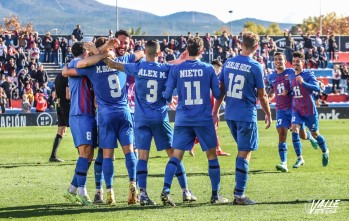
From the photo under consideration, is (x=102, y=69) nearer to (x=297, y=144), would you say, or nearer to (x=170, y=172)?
(x=170, y=172)

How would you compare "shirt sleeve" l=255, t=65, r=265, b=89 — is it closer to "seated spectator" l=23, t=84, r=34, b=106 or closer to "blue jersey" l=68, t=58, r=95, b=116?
"blue jersey" l=68, t=58, r=95, b=116

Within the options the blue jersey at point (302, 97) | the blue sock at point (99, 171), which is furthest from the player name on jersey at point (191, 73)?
the blue jersey at point (302, 97)

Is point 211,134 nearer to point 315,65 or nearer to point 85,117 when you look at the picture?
point 85,117

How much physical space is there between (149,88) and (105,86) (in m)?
0.64

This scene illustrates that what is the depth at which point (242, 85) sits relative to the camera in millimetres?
12898

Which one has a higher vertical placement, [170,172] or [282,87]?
[282,87]

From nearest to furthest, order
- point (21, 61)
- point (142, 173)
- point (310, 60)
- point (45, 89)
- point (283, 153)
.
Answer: point (142, 173)
point (283, 153)
point (45, 89)
point (21, 61)
point (310, 60)

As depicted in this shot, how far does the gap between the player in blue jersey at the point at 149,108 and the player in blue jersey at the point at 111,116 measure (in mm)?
158

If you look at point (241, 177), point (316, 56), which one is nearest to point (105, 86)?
point (241, 177)

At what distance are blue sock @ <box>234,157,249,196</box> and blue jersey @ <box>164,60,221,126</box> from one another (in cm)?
74

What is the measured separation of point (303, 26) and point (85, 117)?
120188 millimetres

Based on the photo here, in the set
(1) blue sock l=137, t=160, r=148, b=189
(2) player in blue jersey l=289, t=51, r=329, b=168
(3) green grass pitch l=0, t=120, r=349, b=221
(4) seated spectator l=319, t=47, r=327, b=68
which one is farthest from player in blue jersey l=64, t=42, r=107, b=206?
(4) seated spectator l=319, t=47, r=327, b=68

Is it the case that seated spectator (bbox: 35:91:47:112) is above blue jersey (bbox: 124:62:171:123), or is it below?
below

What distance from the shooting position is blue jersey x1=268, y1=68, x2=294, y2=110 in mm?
18266
